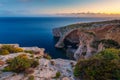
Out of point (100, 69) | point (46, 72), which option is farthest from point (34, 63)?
point (100, 69)

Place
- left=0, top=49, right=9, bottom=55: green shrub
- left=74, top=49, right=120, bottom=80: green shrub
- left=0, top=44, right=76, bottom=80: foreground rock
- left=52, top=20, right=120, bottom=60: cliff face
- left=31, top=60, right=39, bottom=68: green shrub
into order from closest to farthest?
left=74, top=49, right=120, bottom=80: green shrub, left=0, top=44, right=76, bottom=80: foreground rock, left=31, top=60, right=39, bottom=68: green shrub, left=0, top=49, right=9, bottom=55: green shrub, left=52, top=20, right=120, bottom=60: cliff face

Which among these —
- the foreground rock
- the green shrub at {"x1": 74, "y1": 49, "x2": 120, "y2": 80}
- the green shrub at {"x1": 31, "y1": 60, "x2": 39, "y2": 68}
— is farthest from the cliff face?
the green shrub at {"x1": 74, "y1": 49, "x2": 120, "y2": 80}

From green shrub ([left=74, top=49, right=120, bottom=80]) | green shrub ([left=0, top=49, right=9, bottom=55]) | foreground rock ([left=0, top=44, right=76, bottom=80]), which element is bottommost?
foreground rock ([left=0, top=44, right=76, bottom=80])

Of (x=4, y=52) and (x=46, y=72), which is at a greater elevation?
(x=4, y=52)

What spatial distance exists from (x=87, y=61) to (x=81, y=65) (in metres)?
0.69

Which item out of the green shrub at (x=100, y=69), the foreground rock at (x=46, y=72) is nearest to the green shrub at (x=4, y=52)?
the foreground rock at (x=46, y=72)

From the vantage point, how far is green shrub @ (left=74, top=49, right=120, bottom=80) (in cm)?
2284

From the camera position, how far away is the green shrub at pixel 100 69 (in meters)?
22.8

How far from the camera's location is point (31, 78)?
28.0 m

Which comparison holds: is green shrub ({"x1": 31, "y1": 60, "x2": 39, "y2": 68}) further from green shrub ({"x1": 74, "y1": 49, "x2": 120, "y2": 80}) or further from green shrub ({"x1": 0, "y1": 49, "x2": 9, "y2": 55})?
green shrub ({"x1": 74, "y1": 49, "x2": 120, "y2": 80})

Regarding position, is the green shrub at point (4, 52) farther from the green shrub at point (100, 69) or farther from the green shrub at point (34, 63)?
the green shrub at point (100, 69)

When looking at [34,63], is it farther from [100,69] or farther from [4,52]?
[100,69]

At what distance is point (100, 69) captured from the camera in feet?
75.4

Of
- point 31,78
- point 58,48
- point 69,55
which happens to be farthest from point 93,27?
point 31,78
